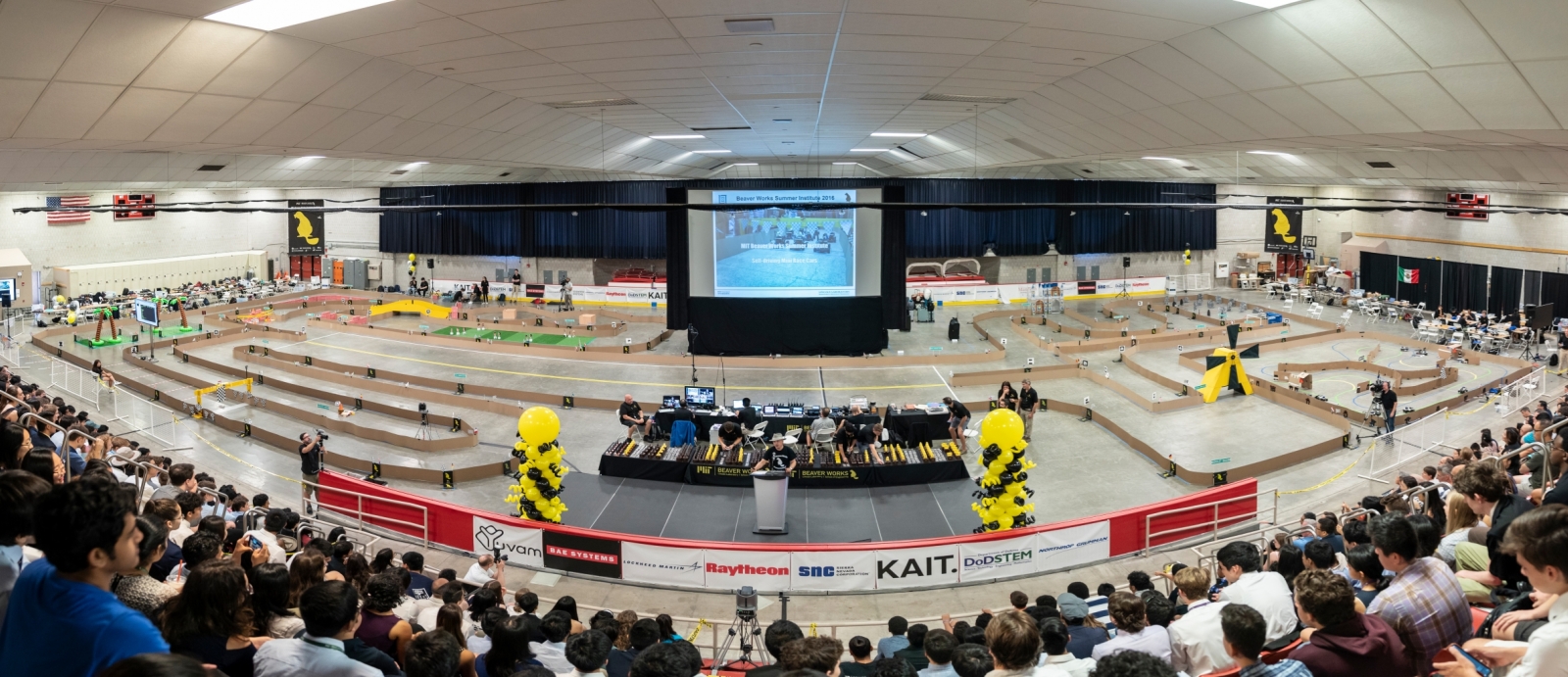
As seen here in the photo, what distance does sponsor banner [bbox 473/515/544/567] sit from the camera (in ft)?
33.7

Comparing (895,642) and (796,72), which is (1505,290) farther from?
(895,642)

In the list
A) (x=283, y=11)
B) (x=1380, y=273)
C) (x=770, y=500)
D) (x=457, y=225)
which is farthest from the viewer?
(x=457, y=225)

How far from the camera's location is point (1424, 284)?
1216 inches

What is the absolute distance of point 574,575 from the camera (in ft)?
33.6

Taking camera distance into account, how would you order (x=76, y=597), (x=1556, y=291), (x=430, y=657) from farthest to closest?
1. (x=1556, y=291)
2. (x=430, y=657)
3. (x=76, y=597)

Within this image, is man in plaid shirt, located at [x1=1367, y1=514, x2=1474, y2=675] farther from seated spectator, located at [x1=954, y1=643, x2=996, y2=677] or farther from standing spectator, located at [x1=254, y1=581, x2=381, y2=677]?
standing spectator, located at [x1=254, y1=581, x2=381, y2=677]

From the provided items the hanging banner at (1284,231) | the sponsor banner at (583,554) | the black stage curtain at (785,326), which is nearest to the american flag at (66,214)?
the black stage curtain at (785,326)

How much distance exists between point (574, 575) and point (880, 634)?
3.50 metres

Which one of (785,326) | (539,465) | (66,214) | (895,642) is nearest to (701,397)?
(539,465)

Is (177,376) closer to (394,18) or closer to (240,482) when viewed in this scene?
(240,482)

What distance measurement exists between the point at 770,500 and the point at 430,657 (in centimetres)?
803

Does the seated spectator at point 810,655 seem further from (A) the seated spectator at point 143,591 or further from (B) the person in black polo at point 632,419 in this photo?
(B) the person in black polo at point 632,419

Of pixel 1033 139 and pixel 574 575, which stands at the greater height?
pixel 1033 139

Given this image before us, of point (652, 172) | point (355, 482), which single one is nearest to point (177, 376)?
point (355, 482)
